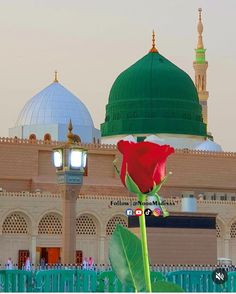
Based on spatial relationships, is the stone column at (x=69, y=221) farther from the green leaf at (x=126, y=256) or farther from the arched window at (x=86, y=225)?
the arched window at (x=86, y=225)

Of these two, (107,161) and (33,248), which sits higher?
(107,161)

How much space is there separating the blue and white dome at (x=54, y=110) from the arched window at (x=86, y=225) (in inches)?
271

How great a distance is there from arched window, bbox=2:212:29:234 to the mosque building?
0.03 metres

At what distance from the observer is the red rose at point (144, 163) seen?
5.98ft

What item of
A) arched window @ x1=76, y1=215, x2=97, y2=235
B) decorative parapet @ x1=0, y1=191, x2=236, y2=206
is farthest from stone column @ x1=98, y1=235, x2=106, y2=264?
decorative parapet @ x1=0, y1=191, x2=236, y2=206

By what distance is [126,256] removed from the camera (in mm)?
1814

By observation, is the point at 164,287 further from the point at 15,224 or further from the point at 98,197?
the point at 98,197

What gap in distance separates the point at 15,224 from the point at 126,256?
2568cm

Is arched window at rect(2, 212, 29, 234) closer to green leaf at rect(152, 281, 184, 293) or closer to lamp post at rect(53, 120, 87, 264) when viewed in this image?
lamp post at rect(53, 120, 87, 264)

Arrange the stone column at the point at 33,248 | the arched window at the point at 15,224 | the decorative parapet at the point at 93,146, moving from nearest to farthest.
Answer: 1. the stone column at the point at 33,248
2. the arched window at the point at 15,224
3. the decorative parapet at the point at 93,146

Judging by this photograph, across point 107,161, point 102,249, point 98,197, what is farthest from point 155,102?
point 102,249

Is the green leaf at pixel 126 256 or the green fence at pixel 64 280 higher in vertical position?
the green fence at pixel 64 280

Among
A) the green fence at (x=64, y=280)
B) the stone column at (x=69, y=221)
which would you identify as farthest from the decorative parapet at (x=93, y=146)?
the green fence at (x=64, y=280)

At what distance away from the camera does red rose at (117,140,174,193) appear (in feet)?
5.98
